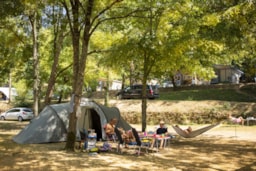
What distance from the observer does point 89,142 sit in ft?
35.7

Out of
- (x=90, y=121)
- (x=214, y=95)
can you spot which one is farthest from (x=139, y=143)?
(x=214, y=95)

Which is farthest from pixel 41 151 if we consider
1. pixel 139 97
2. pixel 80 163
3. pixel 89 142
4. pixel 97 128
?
pixel 139 97

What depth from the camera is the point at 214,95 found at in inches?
1203

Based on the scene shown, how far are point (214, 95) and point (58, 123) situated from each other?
20.3m

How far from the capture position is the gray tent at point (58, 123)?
13055 millimetres

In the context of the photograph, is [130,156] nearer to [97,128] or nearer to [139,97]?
[97,128]

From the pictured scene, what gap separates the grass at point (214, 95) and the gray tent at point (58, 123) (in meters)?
15.6

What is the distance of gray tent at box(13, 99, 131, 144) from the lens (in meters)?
13.1

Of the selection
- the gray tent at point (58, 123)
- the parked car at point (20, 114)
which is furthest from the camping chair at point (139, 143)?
the parked car at point (20, 114)

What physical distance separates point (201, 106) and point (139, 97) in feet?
25.4

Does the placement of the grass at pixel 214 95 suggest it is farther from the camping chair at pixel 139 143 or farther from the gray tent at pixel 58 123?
the camping chair at pixel 139 143

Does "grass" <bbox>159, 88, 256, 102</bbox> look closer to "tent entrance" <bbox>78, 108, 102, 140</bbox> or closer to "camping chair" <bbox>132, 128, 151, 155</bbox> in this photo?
"tent entrance" <bbox>78, 108, 102, 140</bbox>

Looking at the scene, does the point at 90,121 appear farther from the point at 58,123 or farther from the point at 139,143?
the point at 139,143

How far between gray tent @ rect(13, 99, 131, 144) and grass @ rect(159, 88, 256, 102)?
1558 centimetres
